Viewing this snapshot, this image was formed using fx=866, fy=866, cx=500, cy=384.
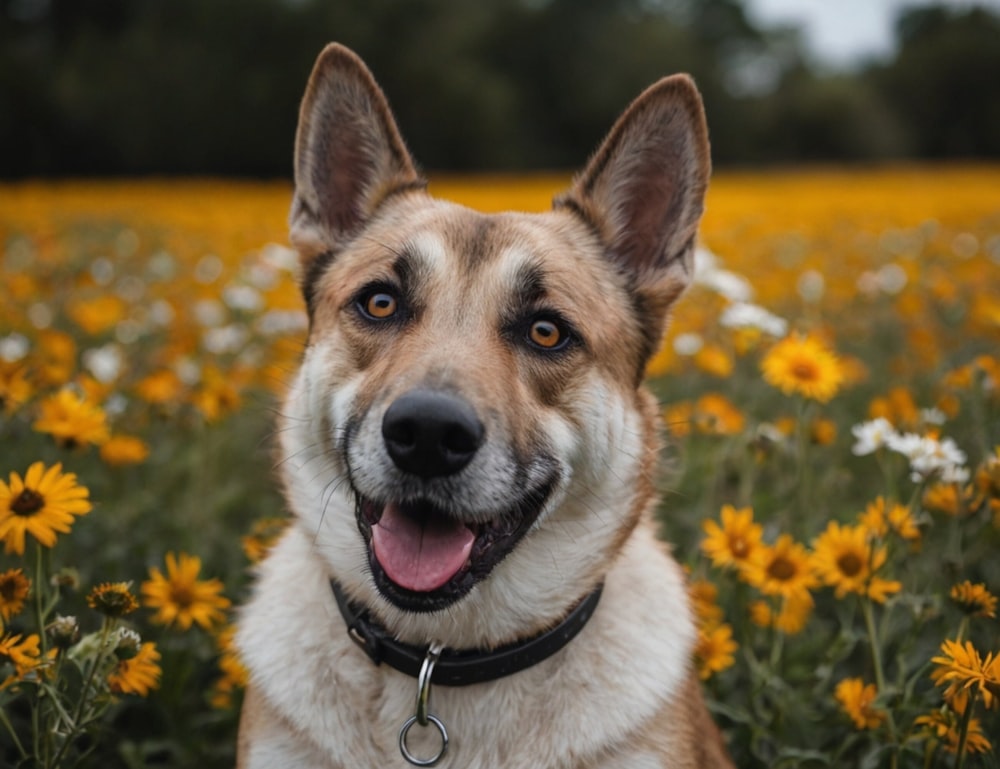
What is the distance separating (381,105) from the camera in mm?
3100

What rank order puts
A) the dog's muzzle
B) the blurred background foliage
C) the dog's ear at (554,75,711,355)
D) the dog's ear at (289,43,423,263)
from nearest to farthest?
the dog's muzzle
the dog's ear at (554,75,711,355)
the dog's ear at (289,43,423,263)
the blurred background foliage

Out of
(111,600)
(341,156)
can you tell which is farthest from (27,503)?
(341,156)

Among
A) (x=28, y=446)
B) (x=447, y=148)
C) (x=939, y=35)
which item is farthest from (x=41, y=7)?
(x=939, y=35)

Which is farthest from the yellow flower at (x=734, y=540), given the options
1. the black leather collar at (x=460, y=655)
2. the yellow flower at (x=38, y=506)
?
the yellow flower at (x=38, y=506)

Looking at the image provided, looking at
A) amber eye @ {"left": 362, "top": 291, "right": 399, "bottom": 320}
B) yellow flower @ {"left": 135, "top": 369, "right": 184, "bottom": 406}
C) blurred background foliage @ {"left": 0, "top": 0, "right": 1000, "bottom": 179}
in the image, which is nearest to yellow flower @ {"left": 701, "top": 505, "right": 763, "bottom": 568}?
amber eye @ {"left": 362, "top": 291, "right": 399, "bottom": 320}

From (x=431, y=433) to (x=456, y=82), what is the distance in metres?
34.7

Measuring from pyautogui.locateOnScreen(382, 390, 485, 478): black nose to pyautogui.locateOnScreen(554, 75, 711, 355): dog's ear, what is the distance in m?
1.11

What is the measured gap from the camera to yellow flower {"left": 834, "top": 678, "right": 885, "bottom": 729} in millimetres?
2676

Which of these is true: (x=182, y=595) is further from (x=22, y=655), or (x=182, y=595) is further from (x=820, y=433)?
(x=820, y=433)

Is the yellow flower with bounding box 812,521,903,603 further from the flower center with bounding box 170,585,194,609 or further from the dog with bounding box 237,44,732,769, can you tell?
the flower center with bounding box 170,585,194,609

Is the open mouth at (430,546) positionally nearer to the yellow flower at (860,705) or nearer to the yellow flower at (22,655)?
the yellow flower at (22,655)

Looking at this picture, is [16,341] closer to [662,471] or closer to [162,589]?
[162,589]

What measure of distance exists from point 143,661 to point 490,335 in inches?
55.3

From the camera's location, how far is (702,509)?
4.02 m
